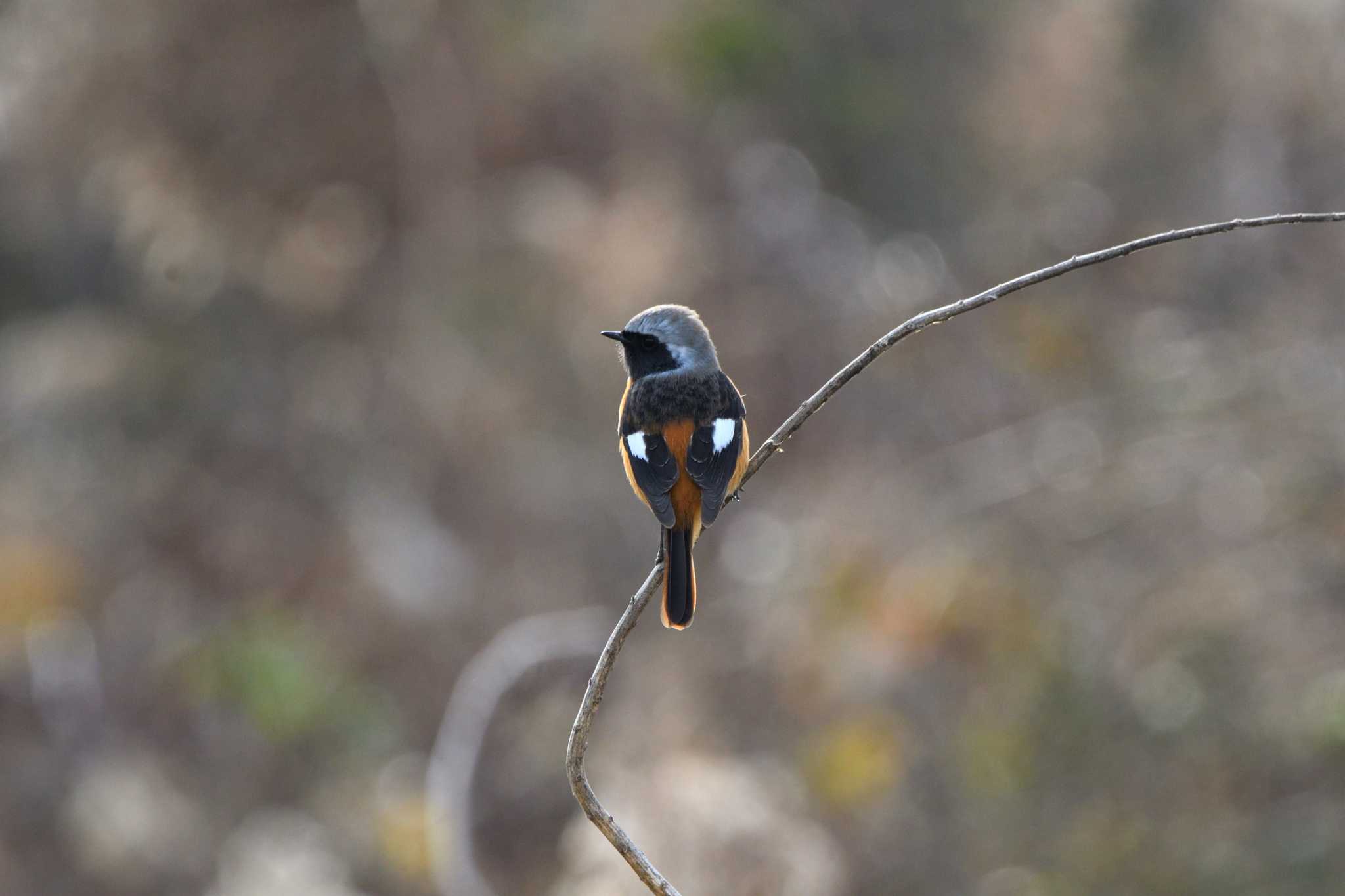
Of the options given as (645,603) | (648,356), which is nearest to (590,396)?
(648,356)

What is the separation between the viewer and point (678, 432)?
4270 mm

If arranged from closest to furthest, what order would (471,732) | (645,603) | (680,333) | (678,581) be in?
(645,603)
(678,581)
(680,333)
(471,732)

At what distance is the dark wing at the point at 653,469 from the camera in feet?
13.1

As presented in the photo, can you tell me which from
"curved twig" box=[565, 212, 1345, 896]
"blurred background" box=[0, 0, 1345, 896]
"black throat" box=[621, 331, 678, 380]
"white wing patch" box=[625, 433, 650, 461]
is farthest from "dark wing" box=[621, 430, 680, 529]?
"blurred background" box=[0, 0, 1345, 896]

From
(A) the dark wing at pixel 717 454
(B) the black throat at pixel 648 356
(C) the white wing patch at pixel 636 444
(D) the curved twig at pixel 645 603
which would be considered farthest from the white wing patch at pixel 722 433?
(D) the curved twig at pixel 645 603

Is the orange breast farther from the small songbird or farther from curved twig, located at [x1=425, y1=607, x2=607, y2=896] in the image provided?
curved twig, located at [x1=425, y1=607, x2=607, y2=896]

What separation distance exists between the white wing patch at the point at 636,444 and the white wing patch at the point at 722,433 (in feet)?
0.79

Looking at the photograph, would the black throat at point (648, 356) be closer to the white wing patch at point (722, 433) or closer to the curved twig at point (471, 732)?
the white wing patch at point (722, 433)

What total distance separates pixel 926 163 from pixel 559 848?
674cm

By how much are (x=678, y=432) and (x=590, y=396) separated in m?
6.16

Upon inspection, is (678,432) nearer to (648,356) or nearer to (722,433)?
(722,433)

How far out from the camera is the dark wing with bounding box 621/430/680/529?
3996mm

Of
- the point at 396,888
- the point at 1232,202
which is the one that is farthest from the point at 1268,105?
the point at 396,888

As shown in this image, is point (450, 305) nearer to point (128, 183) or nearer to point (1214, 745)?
point (128, 183)
